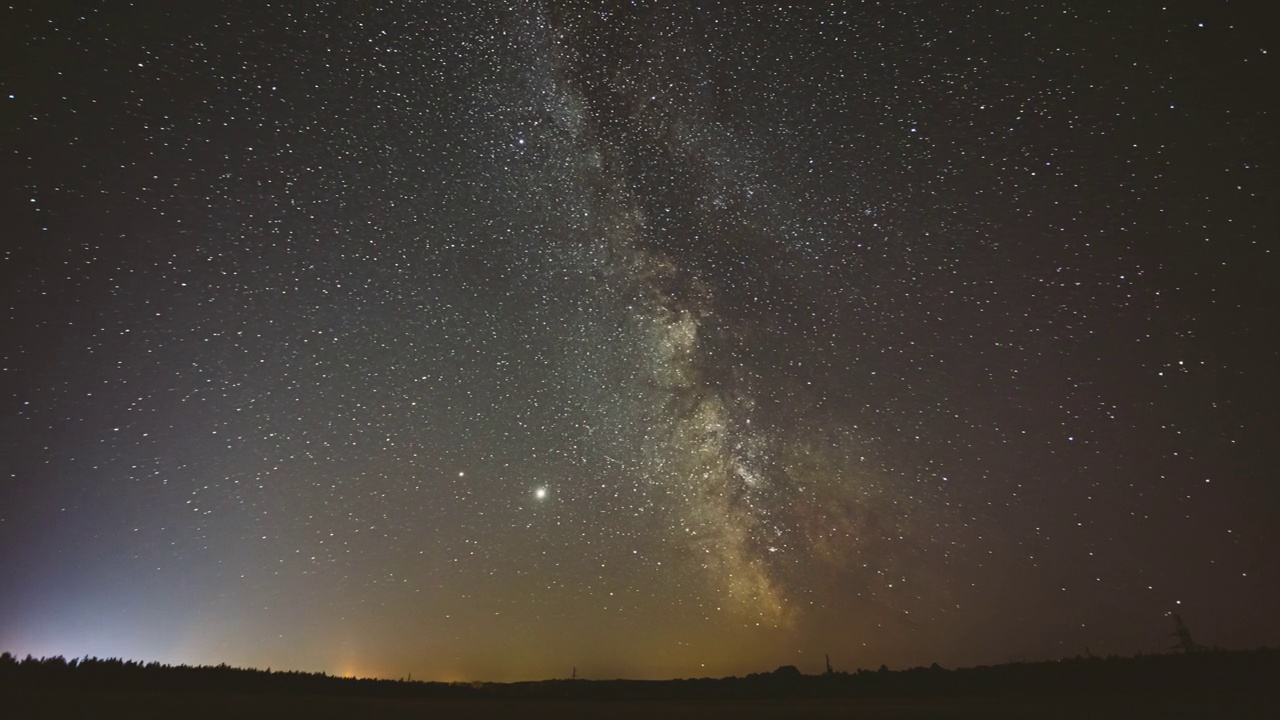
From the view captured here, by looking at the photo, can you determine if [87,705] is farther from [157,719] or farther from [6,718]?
→ [157,719]

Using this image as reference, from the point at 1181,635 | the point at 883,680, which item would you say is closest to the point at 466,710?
the point at 883,680

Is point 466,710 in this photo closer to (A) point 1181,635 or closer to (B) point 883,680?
(B) point 883,680

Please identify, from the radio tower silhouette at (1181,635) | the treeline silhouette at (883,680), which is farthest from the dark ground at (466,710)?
the radio tower silhouette at (1181,635)

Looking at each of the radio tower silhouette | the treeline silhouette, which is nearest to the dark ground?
the treeline silhouette

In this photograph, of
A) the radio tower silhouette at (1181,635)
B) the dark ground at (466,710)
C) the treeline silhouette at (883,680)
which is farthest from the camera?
the radio tower silhouette at (1181,635)

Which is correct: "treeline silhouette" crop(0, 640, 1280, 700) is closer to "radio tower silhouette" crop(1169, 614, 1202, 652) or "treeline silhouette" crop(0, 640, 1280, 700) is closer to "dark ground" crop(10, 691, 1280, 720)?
"dark ground" crop(10, 691, 1280, 720)

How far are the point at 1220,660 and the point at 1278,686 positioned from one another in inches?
131

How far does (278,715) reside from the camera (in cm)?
1205

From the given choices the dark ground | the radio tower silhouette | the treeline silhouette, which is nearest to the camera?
the dark ground

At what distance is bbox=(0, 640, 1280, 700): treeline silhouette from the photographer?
19719mm

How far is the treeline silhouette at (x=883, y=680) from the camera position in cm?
1972

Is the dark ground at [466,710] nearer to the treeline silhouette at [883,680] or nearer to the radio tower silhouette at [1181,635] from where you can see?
the treeline silhouette at [883,680]

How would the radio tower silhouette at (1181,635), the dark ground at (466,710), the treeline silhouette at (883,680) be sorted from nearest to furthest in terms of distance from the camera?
the dark ground at (466,710) < the treeline silhouette at (883,680) < the radio tower silhouette at (1181,635)

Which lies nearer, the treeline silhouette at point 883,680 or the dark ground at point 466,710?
the dark ground at point 466,710
